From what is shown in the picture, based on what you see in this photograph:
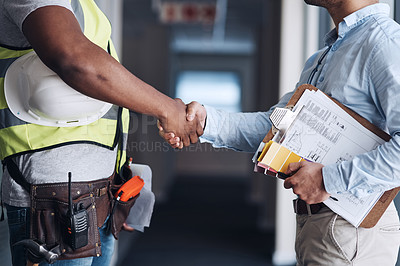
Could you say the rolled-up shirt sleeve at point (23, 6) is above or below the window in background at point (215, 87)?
above

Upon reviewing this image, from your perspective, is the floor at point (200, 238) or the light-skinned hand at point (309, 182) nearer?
the light-skinned hand at point (309, 182)

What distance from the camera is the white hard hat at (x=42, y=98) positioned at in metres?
1.02

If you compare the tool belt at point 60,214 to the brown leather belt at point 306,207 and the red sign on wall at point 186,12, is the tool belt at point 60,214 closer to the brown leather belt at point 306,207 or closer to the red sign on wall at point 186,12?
the brown leather belt at point 306,207

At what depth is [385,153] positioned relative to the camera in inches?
41.8

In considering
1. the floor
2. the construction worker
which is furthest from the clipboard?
the floor

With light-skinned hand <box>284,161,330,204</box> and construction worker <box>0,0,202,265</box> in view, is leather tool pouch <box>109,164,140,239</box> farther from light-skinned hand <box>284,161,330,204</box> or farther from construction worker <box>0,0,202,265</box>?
light-skinned hand <box>284,161,330,204</box>

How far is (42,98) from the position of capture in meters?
1.02

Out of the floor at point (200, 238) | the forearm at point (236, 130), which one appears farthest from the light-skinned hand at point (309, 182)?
the floor at point (200, 238)

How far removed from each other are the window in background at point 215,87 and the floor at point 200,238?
517 centimetres

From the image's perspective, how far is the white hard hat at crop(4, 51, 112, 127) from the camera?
1019mm

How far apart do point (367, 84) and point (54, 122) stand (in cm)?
78

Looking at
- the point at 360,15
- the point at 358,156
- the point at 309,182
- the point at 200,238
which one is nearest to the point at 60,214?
the point at 309,182

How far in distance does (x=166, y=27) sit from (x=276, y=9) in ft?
12.0

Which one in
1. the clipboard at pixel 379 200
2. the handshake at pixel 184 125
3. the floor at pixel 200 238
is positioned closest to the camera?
the clipboard at pixel 379 200
